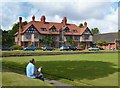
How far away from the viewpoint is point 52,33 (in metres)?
104

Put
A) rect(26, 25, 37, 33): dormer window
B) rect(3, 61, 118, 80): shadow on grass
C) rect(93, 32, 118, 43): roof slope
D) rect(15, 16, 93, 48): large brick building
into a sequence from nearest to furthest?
1. rect(3, 61, 118, 80): shadow on grass
2. rect(26, 25, 37, 33): dormer window
3. rect(15, 16, 93, 48): large brick building
4. rect(93, 32, 118, 43): roof slope

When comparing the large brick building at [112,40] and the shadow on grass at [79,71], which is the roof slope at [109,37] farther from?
the shadow on grass at [79,71]

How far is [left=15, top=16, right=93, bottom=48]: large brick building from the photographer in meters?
98.3

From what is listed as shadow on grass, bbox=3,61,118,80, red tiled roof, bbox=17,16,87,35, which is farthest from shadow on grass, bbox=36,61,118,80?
red tiled roof, bbox=17,16,87,35

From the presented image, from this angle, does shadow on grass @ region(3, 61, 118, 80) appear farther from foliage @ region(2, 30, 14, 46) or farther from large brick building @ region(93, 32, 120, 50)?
large brick building @ region(93, 32, 120, 50)

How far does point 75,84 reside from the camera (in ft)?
58.1

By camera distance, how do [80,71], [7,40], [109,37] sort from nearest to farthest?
[80,71] → [7,40] → [109,37]

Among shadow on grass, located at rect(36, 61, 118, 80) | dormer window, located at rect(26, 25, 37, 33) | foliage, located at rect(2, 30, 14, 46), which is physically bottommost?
shadow on grass, located at rect(36, 61, 118, 80)

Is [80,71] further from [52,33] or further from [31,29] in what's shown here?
[52,33]

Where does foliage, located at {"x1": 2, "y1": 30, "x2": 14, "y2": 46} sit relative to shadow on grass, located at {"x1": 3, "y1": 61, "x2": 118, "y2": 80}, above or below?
above

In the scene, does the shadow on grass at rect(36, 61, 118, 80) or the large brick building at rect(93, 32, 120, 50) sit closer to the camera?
the shadow on grass at rect(36, 61, 118, 80)

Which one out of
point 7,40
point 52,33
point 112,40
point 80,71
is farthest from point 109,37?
point 80,71

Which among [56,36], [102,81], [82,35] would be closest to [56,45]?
[56,36]

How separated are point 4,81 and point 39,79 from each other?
207 centimetres
